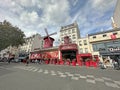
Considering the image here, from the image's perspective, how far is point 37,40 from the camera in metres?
51.8

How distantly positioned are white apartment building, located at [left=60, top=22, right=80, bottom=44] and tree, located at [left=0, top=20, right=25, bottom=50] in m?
15.4

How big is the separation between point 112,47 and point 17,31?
90.5ft

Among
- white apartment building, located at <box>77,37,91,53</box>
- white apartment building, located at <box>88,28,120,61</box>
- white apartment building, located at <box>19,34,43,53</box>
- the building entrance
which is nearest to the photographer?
white apartment building, located at <box>88,28,120,61</box>

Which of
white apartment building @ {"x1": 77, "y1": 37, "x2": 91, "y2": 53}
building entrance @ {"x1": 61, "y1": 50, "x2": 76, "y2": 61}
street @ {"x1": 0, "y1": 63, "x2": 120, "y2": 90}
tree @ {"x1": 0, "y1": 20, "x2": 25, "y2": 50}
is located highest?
tree @ {"x1": 0, "y1": 20, "x2": 25, "y2": 50}

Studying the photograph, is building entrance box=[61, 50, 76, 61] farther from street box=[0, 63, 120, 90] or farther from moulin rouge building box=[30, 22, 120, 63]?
street box=[0, 63, 120, 90]

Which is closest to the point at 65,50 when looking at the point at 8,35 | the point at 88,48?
the point at 88,48

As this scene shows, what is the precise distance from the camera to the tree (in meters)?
28.5

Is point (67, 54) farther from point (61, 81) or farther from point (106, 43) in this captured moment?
point (61, 81)

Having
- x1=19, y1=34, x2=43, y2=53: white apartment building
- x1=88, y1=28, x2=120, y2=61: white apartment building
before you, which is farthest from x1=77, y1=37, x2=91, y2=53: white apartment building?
x1=19, y1=34, x2=43, y2=53: white apartment building

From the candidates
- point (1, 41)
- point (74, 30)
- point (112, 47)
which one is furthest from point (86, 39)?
point (1, 41)

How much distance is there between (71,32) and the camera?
39.2 meters

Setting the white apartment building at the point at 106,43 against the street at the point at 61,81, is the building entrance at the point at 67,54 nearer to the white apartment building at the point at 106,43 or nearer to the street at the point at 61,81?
the white apartment building at the point at 106,43

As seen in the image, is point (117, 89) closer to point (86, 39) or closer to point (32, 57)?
point (86, 39)

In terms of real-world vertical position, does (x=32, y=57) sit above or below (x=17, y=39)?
below
